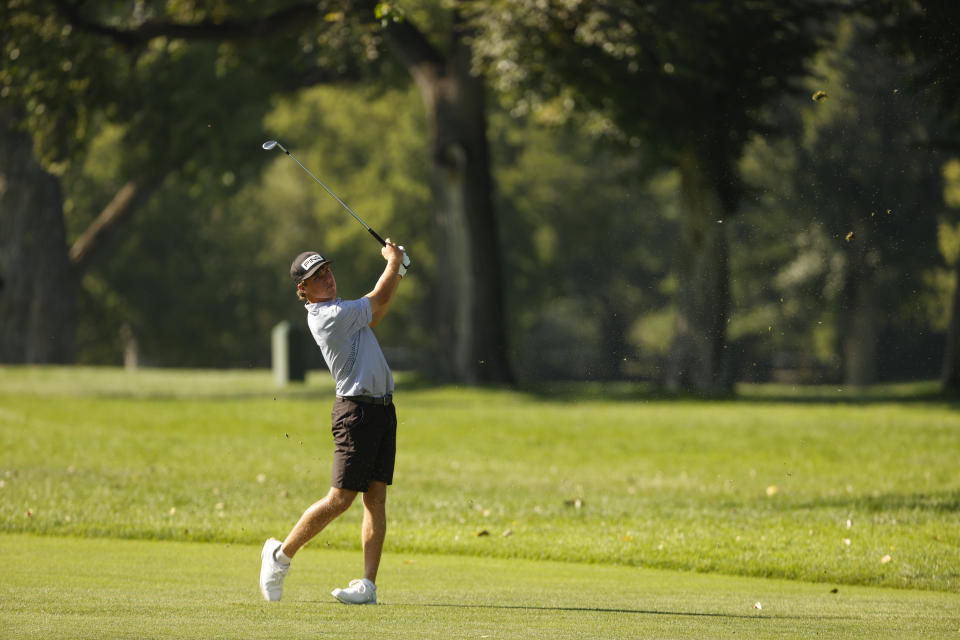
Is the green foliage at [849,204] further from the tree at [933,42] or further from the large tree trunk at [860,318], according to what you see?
the tree at [933,42]

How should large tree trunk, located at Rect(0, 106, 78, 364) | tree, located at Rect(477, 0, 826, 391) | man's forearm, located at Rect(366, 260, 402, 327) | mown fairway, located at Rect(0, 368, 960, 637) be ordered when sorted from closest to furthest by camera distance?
man's forearm, located at Rect(366, 260, 402, 327), mown fairway, located at Rect(0, 368, 960, 637), tree, located at Rect(477, 0, 826, 391), large tree trunk, located at Rect(0, 106, 78, 364)

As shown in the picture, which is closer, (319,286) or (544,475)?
(319,286)

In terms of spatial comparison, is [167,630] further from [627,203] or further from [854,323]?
[627,203]

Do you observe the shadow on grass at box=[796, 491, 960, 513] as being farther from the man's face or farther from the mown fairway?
the man's face

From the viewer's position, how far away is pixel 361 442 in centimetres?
793

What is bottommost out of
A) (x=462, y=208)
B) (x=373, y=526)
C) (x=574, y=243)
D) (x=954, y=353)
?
(x=373, y=526)

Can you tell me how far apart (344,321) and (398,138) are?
54062 mm

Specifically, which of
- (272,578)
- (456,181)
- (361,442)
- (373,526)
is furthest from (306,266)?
(456,181)

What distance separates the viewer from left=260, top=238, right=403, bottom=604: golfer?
26.0 feet

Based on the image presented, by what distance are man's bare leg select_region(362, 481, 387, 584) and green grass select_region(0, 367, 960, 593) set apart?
343 cm

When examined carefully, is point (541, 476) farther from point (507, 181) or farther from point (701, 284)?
point (507, 181)

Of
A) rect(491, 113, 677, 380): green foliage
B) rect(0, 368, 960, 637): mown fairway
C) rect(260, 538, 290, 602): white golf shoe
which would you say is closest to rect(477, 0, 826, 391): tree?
rect(0, 368, 960, 637): mown fairway

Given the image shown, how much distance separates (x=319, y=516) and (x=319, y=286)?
1.23 m

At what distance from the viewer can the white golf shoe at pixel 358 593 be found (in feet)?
26.0
